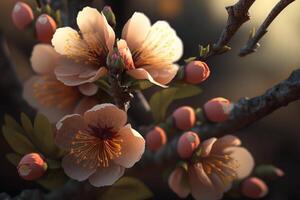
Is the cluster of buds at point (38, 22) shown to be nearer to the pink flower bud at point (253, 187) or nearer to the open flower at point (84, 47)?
the open flower at point (84, 47)

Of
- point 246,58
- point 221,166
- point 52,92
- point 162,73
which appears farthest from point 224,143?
point 246,58

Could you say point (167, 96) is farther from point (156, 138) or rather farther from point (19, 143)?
point (19, 143)

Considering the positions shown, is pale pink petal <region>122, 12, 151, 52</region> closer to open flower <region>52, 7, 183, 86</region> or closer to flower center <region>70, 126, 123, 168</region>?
open flower <region>52, 7, 183, 86</region>

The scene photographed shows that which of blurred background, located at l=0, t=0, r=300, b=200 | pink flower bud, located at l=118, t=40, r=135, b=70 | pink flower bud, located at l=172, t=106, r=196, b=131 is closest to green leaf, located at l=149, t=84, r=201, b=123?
pink flower bud, located at l=172, t=106, r=196, b=131

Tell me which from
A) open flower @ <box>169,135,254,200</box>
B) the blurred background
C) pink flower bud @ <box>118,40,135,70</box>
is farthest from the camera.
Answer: the blurred background

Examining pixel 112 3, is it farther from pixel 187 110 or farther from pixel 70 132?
Answer: pixel 70 132

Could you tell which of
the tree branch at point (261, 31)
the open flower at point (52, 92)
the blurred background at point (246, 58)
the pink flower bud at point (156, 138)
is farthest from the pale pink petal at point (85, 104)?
the blurred background at point (246, 58)
